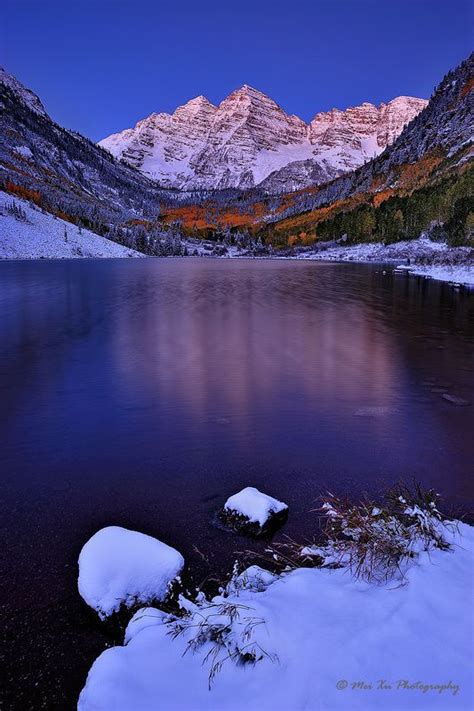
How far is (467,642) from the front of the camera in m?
3.63

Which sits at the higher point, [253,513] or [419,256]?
[419,256]

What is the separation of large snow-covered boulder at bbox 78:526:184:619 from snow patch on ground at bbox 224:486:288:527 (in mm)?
1417

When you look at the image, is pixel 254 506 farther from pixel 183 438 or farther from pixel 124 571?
pixel 183 438

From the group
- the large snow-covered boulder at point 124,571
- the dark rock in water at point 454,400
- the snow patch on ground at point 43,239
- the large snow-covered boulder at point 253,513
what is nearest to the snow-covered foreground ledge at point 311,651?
the large snow-covered boulder at point 124,571

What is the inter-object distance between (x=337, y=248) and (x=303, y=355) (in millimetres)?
149307

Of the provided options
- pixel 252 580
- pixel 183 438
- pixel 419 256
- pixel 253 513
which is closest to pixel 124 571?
pixel 252 580

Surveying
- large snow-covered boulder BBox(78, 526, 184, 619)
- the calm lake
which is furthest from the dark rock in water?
large snow-covered boulder BBox(78, 526, 184, 619)

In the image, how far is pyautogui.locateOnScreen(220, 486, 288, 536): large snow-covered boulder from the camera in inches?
246

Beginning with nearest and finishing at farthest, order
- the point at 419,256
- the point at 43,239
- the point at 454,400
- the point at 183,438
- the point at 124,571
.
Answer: the point at 124,571, the point at 183,438, the point at 454,400, the point at 419,256, the point at 43,239

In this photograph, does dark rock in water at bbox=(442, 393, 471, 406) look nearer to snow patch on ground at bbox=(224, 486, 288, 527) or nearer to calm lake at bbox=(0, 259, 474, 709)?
calm lake at bbox=(0, 259, 474, 709)

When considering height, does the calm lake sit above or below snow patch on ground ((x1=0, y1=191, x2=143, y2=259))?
below

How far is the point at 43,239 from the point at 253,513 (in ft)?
456

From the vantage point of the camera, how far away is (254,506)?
639cm

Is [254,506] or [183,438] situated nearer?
[254,506]
